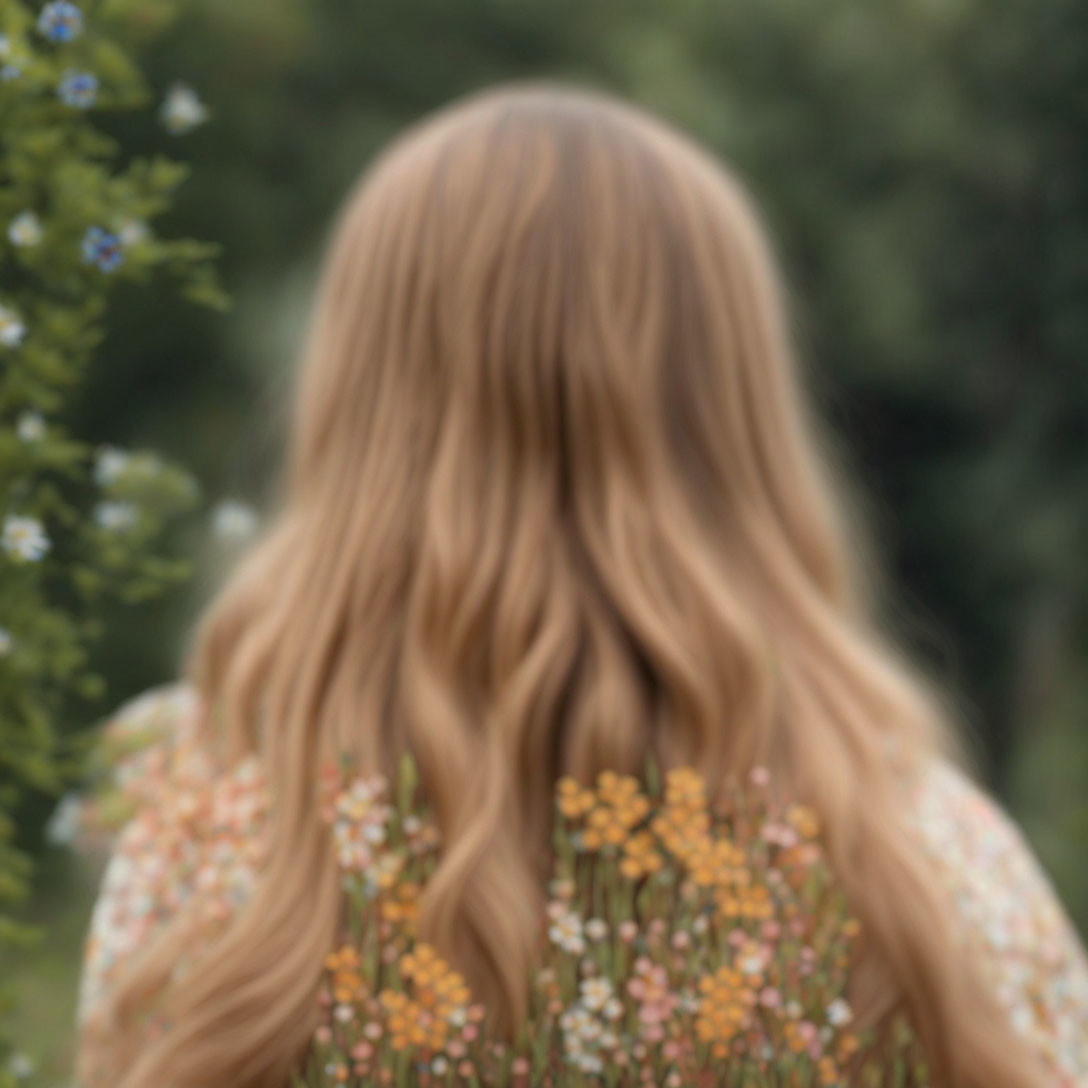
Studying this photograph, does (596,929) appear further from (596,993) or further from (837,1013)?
(837,1013)

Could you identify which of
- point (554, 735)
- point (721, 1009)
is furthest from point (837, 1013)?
point (554, 735)

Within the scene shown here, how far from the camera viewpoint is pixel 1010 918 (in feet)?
6.31

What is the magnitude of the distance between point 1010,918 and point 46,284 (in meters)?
1.22

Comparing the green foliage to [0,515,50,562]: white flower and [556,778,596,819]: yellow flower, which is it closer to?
[0,515,50,562]: white flower

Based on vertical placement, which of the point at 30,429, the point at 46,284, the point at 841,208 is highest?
the point at 46,284

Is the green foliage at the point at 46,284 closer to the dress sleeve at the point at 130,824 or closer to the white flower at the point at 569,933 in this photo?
the dress sleeve at the point at 130,824

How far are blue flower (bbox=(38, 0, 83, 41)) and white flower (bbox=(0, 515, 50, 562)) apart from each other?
17.7 inches

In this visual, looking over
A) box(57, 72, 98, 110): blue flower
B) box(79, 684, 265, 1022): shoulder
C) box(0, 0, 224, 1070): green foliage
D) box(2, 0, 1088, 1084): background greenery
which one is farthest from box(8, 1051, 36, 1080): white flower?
box(2, 0, 1088, 1084): background greenery

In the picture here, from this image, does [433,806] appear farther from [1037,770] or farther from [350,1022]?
[1037,770]

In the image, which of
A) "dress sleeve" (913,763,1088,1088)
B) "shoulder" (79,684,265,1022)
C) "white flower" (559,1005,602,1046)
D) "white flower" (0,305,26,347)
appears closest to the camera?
"white flower" (559,1005,602,1046)

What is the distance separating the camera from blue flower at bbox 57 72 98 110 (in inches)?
63.2

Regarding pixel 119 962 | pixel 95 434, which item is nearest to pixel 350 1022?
pixel 119 962

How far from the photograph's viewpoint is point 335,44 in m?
9.70

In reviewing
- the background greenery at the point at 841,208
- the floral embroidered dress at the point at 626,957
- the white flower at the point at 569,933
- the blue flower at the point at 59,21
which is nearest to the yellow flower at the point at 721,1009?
the floral embroidered dress at the point at 626,957
